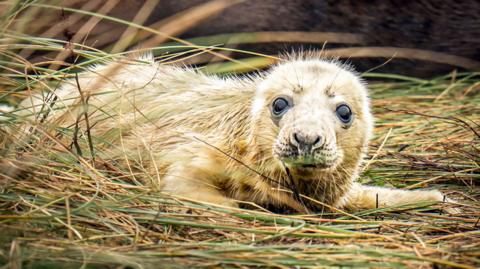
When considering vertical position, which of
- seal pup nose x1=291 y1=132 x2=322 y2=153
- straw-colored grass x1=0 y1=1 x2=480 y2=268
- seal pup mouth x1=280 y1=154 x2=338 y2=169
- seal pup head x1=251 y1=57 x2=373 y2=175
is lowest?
straw-colored grass x1=0 y1=1 x2=480 y2=268

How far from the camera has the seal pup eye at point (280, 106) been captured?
151 inches

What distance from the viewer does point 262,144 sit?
3822 millimetres

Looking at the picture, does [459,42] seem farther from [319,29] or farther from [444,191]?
[444,191]

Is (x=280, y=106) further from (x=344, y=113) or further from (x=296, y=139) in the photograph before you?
(x=296, y=139)

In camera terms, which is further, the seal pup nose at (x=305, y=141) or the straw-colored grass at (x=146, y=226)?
Result: the seal pup nose at (x=305, y=141)

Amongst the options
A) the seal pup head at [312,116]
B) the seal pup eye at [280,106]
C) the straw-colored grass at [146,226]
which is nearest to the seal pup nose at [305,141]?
Result: the seal pup head at [312,116]

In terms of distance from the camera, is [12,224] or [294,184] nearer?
[12,224]

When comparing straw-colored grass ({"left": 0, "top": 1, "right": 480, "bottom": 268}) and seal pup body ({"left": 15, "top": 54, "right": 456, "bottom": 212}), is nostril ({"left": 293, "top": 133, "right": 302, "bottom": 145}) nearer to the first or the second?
seal pup body ({"left": 15, "top": 54, "right": 456, "bottom": 212})

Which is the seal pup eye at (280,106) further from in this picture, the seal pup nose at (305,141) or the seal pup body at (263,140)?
the seal pup nose at (305,141)

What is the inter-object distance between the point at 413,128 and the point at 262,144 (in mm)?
1722

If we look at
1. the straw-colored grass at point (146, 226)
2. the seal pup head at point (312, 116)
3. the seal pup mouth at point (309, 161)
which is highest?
the seal pup head at point (312, 116)

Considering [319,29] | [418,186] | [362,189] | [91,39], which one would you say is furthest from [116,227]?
[319,29]

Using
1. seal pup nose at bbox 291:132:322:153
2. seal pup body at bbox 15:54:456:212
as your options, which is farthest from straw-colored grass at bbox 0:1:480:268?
seal pup nose at bbox 291:132:322:153

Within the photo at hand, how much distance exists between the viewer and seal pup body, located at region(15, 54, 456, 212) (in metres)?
3.53
